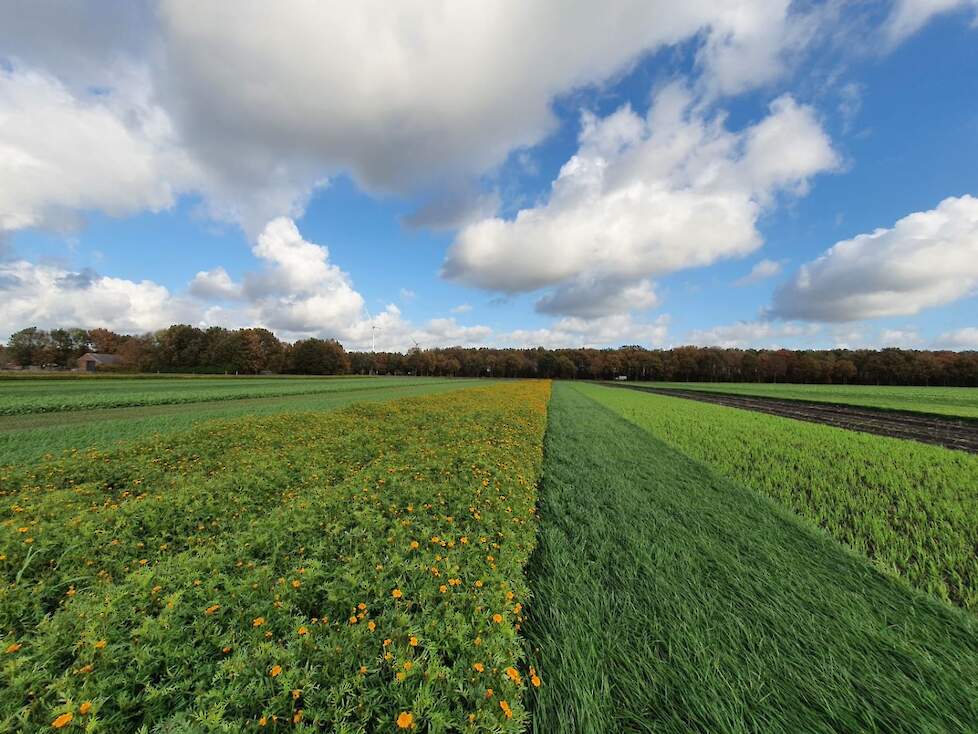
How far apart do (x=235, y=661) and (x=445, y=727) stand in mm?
1648

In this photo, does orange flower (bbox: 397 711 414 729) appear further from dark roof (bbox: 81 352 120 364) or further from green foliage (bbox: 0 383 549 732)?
dark roof (bbox: 81 352 120 364)

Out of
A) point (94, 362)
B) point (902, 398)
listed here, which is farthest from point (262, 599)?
point (94, 362)

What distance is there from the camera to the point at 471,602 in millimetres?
3695

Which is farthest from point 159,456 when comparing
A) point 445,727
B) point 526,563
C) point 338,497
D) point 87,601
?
point 445,727

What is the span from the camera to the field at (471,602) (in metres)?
2.67

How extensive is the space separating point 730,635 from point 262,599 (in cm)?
468

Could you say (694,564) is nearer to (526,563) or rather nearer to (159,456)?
(526,563)

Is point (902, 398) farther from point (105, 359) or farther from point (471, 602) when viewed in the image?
point (105, 359)

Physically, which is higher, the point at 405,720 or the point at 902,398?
the point at 405,720

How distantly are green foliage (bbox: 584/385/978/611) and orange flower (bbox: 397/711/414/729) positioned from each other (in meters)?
6.67

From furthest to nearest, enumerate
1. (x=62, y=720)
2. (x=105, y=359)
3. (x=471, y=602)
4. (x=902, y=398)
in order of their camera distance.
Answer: (x=105, y=359) < (x=902, y=398) < (x=471, y=602) < (x=62, y=720)

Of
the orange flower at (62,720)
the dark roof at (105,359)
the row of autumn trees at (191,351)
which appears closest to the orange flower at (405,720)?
the orange flower at (62,720)

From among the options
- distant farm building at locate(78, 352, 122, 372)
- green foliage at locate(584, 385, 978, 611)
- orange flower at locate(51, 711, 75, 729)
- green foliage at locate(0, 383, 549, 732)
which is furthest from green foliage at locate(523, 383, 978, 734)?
distant farm building at locate(78, 352, 122, 372)

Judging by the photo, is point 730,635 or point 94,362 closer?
point 730,635
